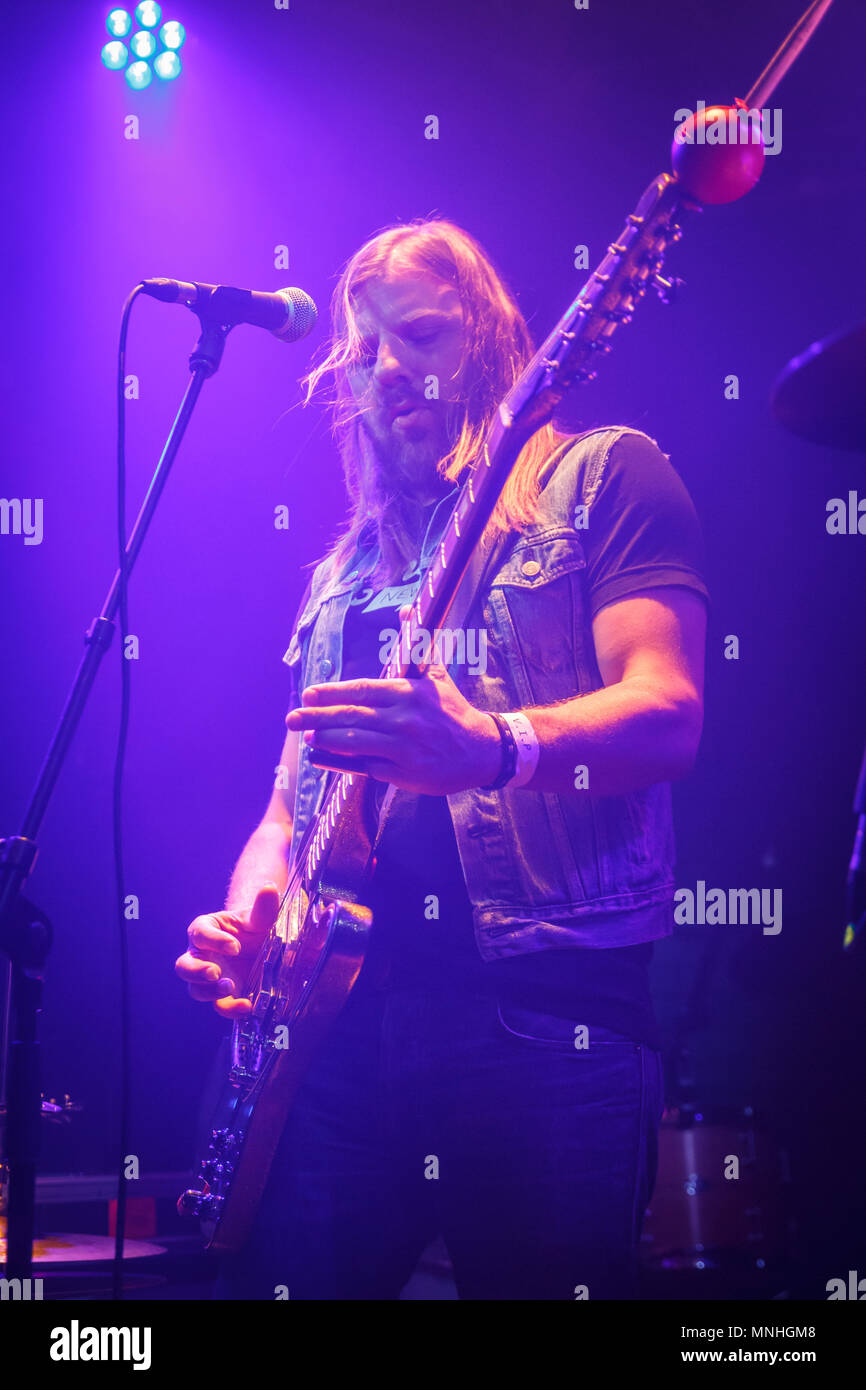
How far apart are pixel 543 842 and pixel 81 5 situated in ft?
10.1

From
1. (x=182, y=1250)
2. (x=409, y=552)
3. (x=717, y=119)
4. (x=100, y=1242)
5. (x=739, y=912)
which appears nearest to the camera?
(x=717, y=119)

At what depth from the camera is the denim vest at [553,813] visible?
→ 1.56 meters

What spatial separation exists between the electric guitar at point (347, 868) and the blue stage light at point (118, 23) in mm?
2463

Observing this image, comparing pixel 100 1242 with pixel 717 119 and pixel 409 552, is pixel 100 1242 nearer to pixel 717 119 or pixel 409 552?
pixel 409 552

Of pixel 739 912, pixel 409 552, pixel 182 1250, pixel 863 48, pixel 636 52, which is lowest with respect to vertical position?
pixel 182 1250

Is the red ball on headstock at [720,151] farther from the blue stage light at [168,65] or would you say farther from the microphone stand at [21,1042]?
the blue stage light at [168,65]

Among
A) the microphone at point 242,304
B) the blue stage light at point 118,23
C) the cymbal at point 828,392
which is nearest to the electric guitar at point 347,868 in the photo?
the cymbal at point 828,392

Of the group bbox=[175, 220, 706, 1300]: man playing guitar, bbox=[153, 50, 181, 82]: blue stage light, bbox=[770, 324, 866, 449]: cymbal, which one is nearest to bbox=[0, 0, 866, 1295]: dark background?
bbox=[153, 50, 181, 82]: blue stage light

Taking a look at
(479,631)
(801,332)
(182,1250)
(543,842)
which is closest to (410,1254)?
(543,842)

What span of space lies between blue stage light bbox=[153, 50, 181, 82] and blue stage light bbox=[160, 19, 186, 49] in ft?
0.08

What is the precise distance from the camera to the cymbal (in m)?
1.06

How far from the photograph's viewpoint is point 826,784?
10.9 feet

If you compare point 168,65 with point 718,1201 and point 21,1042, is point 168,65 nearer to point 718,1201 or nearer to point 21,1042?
point 21,1042

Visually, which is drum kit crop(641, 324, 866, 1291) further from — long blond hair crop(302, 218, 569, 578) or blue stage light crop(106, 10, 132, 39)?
blue stage light crop(106, 10, 132, 39)
